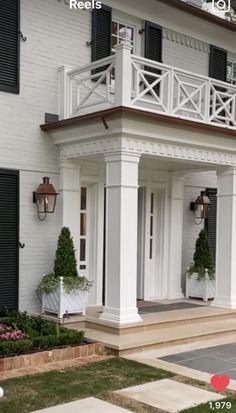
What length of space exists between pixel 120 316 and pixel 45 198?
87.2 inches

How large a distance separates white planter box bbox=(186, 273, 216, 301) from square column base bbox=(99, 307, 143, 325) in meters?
3.08

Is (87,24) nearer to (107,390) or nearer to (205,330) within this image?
(205,330)

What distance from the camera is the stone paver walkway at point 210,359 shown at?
261 inches

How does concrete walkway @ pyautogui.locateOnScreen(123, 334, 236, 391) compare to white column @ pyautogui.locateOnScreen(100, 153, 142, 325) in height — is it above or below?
below

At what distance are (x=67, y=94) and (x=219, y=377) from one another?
196 inches

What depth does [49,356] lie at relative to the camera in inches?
261

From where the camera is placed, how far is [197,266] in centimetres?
1074

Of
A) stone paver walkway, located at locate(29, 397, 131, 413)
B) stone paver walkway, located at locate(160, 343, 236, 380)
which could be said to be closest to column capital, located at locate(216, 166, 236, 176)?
stone paver walkway, located at locate(160, 343, 236, 380)

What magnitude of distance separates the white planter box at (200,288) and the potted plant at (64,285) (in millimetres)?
3136

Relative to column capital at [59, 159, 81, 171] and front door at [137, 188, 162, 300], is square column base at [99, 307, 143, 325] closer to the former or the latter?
column capital at [59, 159, 81, 171]

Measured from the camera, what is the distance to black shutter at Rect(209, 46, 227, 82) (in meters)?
11.5

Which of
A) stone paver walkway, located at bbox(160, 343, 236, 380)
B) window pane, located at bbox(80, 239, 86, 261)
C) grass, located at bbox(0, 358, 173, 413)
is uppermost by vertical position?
window pane, located at bbox(80, 239, 86, 261)

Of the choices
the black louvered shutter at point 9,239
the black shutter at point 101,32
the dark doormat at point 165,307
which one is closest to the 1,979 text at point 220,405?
the dark doormat at point 165,307

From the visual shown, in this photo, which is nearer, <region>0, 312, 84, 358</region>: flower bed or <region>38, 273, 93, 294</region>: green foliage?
<region>0, 312, 84, 358</region>: flower bed
